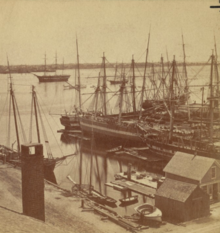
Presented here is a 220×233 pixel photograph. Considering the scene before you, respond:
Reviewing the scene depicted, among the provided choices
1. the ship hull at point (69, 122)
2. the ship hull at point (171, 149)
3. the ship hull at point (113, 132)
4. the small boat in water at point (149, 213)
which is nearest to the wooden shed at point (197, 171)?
the small boat in water at point (149, 213)

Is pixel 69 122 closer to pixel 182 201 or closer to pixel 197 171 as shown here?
pixel 197 171

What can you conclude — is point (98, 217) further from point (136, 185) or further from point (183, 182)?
point (136, 185)

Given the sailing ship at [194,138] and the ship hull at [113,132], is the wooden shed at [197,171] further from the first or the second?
the ship hull at [113,132]

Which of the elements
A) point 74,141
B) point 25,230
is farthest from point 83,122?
point 25,230

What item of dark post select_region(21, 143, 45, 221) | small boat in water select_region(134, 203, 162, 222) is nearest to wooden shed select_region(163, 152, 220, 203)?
small boat in water select_region(134, 203, 162, 222)

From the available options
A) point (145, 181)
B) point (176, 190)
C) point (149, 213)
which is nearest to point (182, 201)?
point (176, 190)
